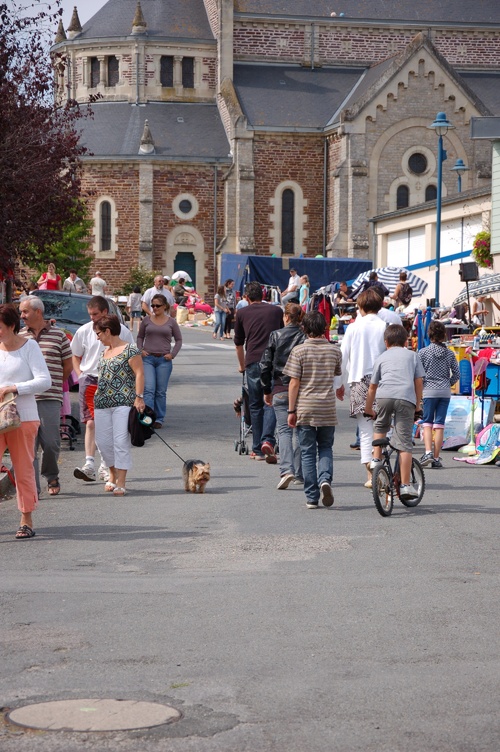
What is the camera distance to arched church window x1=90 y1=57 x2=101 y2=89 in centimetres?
6525

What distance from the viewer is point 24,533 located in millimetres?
9586

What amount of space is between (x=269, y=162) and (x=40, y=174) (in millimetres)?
43636

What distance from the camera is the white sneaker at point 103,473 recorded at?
1278 cm

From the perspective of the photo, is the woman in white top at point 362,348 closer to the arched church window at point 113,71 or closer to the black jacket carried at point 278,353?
the black jacket carried at point 278,353

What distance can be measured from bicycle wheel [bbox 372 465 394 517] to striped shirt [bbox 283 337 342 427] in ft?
2.60

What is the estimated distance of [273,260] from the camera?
4734cm

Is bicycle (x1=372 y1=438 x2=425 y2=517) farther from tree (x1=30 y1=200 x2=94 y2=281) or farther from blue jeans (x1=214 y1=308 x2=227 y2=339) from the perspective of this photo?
tree (x1=30 y1=200 x2=94 y2=281)

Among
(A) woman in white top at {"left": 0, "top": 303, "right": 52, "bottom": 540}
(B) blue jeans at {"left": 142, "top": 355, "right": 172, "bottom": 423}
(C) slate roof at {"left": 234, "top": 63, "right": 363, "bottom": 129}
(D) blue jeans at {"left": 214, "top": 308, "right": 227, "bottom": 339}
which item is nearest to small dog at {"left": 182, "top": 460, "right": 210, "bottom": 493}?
(A) woman in white top at {"left": 0, "top": 303, "right": 52, "bottom": 540}

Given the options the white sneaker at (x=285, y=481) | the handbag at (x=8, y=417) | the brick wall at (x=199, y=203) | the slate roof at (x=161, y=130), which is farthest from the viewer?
the brick wall at (x=199, y=203)

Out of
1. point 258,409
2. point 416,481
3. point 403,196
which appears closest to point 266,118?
point 403,196

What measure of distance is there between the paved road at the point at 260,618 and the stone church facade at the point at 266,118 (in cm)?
4743

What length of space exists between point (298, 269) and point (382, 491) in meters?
36.4

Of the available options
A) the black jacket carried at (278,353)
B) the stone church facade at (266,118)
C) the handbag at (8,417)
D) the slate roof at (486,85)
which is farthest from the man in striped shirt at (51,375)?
the slate roof at (486,85)

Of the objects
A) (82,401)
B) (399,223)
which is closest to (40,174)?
(82,401)
